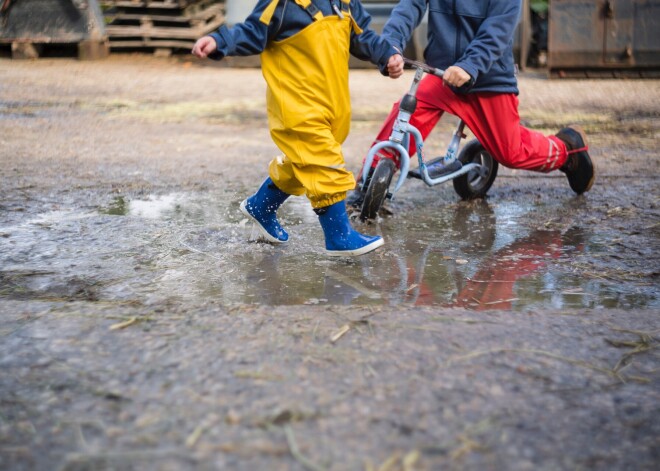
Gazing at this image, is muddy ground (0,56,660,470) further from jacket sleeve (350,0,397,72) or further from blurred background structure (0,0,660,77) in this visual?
blurred background structure (0,0,660,77)

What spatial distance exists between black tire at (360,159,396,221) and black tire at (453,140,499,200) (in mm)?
764

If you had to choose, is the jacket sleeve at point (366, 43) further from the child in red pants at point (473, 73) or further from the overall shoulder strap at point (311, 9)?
the child in red pants at point (473, 73)

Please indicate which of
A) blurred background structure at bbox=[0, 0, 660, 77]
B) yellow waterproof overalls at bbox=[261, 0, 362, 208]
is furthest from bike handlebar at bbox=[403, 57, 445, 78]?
blurred background structure at bbox=[0, 0, 660, 77]

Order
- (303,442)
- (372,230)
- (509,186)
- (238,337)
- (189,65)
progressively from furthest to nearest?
(189,65), (509,186), (372,230), (238,337), (303,442)

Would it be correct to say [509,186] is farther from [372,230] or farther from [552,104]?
[552,104]

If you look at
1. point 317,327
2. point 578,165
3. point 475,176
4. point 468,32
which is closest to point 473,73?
point 468,32

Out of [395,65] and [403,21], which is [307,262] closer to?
[395,65]

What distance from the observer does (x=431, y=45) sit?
464 centimetres

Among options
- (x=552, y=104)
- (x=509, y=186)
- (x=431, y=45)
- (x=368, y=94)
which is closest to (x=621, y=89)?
(x=552, y=104)

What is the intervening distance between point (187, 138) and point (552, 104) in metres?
4.33

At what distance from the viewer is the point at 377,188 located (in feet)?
14.3

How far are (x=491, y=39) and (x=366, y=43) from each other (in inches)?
34.4

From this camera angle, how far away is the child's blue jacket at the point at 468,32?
439cm

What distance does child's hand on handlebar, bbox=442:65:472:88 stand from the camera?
4246 millimetres
